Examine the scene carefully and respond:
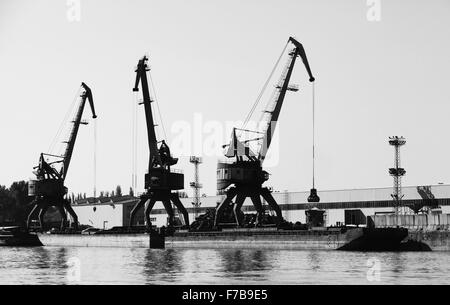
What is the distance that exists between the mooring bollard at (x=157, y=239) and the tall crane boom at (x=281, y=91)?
1864cm

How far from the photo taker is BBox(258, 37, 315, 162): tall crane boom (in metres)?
99.5

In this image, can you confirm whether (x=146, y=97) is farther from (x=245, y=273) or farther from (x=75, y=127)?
(x=245, y=273)

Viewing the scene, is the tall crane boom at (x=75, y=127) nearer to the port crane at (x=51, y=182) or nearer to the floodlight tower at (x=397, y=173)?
the port crane at (x=51, y=182)

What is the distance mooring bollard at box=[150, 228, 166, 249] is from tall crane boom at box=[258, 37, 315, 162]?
18.6 m

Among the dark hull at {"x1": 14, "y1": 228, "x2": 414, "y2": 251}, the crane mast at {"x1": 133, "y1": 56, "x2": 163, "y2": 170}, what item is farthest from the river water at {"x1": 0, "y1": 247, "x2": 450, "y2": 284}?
the crane mast at {"x1": 133, "y1": 56, "x2": 163, "y2": 170}

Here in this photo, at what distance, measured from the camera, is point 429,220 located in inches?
3627

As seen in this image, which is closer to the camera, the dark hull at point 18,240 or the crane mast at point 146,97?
the crane mast at point 146,97

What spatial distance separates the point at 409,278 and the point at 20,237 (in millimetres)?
88936

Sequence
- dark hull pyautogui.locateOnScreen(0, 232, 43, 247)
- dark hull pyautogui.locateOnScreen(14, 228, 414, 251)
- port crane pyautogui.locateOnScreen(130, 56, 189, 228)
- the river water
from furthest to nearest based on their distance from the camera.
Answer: dark hull pyautogui.locateOnScreen(0, 232, 43, 247), port crane pyautogui.locateOnScreen(130, 56, 189, 228), dark hull pyautogui.locateOnScreen(14, 228, 414, 251), the river water

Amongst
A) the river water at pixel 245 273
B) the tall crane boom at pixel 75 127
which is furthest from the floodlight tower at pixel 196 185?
the river water at pixel 245 273

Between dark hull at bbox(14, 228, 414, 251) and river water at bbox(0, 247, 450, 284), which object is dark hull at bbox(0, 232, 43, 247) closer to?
dark hull at bbox(14, 228, 414, 251)

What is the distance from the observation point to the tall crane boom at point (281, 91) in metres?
99.5

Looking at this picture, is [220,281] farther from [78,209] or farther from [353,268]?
[78,209]
